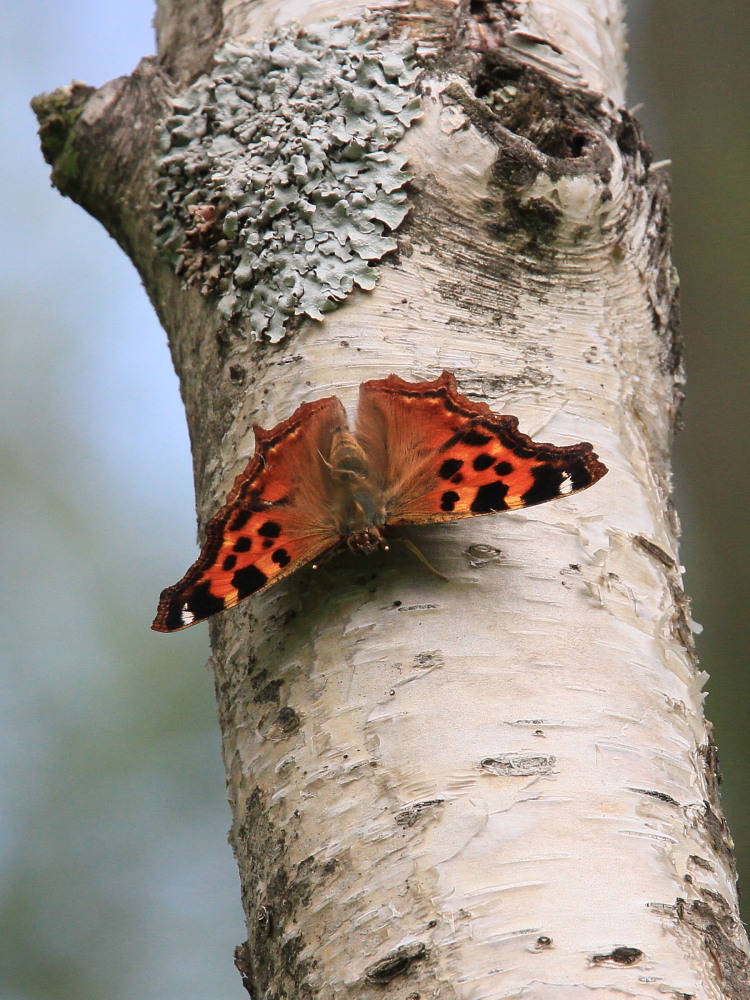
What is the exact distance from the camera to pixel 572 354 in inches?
84.0

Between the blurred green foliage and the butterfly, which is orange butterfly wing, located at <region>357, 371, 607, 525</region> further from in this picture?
the blurred green foliage

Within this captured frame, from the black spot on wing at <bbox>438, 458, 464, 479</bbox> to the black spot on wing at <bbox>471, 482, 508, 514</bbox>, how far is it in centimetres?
10

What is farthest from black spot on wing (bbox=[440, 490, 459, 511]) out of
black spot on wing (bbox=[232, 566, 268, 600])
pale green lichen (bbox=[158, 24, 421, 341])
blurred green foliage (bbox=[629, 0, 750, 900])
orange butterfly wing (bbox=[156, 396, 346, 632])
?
blurred green foliage (bbox=[629, 0, 750, 900])

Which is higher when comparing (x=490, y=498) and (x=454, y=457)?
(x=454, y=457)

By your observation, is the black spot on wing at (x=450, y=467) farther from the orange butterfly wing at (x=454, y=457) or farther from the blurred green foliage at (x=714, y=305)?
the blurred green foliage at (x=714, y=305)


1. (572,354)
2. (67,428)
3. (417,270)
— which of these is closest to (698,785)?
(572,354)

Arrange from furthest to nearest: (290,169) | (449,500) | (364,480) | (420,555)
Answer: (290,169)
(364,480)
(449,500)
(420,555)

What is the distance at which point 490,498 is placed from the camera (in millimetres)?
1817

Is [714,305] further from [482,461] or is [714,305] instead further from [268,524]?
[268,524]

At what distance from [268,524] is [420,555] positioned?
13.4 inches

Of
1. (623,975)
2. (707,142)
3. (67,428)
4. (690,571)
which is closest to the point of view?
(623,975)

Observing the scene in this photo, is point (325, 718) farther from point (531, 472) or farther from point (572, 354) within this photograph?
point (572, 354)

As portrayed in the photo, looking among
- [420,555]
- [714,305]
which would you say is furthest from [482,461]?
[714,305]

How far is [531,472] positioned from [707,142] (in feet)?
14.9
